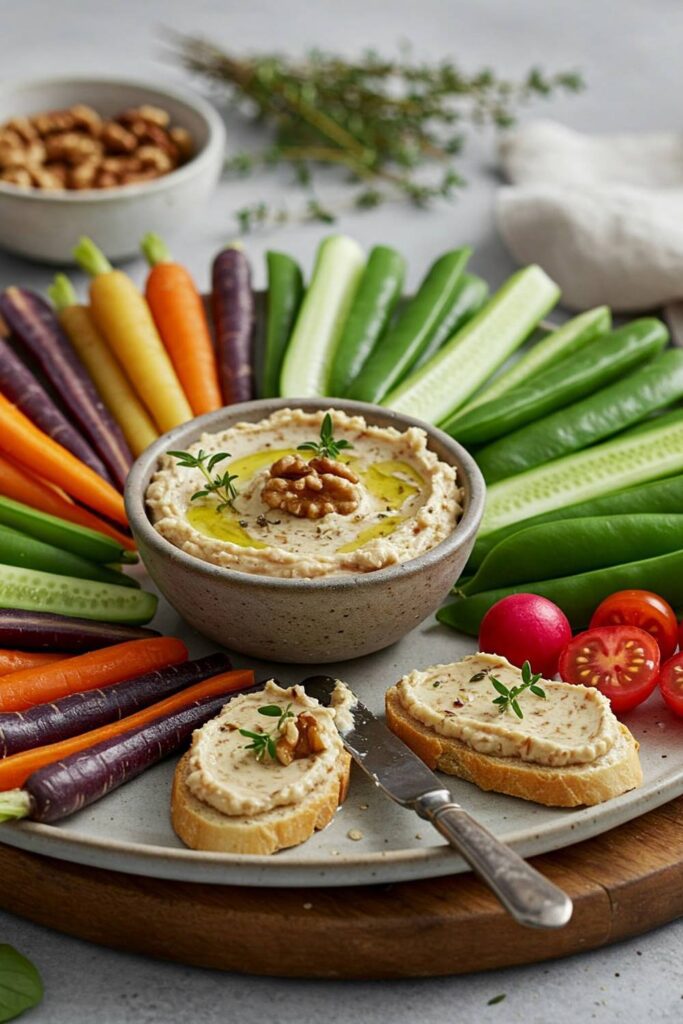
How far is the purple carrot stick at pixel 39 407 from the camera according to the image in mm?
5316

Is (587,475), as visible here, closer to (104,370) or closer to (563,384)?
(563,384)

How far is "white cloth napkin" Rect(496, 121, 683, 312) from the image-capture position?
714 cm

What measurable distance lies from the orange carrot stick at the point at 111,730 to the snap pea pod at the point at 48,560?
710mm

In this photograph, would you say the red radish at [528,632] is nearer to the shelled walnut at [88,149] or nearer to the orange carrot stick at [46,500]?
the orange carrot stick at [46,500]

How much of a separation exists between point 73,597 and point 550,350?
250cm

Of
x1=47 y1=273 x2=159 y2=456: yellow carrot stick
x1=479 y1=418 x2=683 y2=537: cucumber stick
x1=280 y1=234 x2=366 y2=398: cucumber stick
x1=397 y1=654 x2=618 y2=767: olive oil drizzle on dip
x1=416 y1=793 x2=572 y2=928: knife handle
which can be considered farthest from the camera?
x1=280 y1=234 x2=366 y2=398: cucumber stick

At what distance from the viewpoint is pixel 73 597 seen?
452 centimetres

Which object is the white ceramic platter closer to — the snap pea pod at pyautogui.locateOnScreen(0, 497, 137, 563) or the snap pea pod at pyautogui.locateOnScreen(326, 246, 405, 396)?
the snap pea pod at pyautogui.locateOnScreen(0, 497, 137, 563)

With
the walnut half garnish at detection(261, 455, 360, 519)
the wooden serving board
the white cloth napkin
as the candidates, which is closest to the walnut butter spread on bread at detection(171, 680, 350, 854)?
the wooden serving board

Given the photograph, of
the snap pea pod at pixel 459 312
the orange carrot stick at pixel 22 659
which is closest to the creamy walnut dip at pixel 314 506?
the orange carrot stick at pixel 22 659

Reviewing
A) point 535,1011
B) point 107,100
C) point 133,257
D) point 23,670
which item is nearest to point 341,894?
point 535,1011

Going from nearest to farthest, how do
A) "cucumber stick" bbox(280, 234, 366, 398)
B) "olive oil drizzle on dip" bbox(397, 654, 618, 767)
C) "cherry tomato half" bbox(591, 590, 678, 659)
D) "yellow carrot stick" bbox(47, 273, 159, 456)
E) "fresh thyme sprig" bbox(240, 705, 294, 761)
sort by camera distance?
"fresh thyme sprig" bbox(240, 705, 294, 761)
"olive oil drizzle on dip" bbox(397, 654, 618, 767)
"cherry tomato half" bbox(591, 590, 678, 659)
"yellow carrot stick" bbox(47, 273, 159, 456)
"cucumber stick" bbox(280, 234, 366, 398)

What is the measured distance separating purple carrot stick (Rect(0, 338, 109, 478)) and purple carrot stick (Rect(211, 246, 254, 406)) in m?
0.71

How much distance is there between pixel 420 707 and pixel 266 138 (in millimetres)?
6390
